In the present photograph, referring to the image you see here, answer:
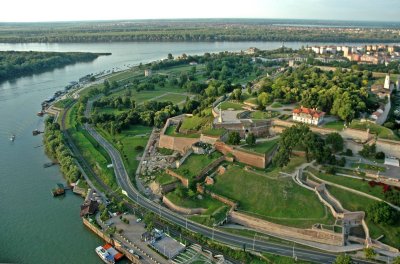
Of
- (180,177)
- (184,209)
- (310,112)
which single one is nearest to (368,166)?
(310,112)

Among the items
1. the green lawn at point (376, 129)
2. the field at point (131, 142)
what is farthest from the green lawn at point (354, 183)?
the field at point (131, 142)

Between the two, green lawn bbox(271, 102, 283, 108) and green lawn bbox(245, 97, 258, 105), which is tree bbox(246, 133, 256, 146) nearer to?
green lawn bbox(271, 102, 283, 108)

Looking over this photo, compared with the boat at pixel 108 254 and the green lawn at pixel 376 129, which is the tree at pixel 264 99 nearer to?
the green lawn at pixel 376 129

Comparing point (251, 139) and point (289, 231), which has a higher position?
point (251, 139)

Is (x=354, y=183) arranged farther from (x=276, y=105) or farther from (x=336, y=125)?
(x=276, y=105)

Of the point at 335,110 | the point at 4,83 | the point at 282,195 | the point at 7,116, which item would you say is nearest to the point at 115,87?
the point at 7,116

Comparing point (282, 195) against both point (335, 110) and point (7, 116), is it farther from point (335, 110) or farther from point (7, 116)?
point (7, 116)

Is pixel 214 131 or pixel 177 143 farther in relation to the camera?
pixel 177 143
